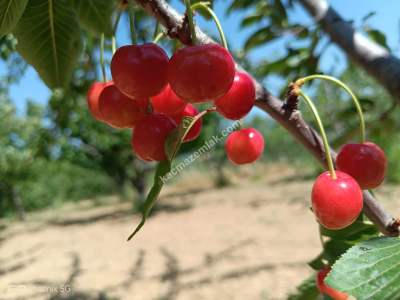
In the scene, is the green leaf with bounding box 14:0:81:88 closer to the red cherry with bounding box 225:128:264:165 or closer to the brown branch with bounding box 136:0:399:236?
the brown branch with bounding box 136:0:399:236

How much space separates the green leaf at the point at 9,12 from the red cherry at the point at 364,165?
1.80 feet

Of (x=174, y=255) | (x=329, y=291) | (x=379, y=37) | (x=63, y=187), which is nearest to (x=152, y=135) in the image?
(x=329, y=291)

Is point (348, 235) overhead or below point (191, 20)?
below

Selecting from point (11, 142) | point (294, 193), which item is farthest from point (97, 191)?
point (294, 193)

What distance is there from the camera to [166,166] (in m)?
0.57

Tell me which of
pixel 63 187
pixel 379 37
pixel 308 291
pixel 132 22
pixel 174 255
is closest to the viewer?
pixel 132 22

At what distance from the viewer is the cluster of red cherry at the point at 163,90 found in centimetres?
53

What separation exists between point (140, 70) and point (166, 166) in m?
0.13

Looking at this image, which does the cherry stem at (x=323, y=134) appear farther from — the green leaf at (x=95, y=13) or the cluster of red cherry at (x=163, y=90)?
the green leaf at (x=95, y=13)

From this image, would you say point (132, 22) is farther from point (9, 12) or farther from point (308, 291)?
point (308, 291)

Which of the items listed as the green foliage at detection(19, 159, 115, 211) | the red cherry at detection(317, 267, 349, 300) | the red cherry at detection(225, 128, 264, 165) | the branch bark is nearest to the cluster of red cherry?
the red cherry at detection(225, 128, 264, 165)

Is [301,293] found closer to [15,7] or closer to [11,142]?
[15,7]

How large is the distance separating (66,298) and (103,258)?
2.16 metres

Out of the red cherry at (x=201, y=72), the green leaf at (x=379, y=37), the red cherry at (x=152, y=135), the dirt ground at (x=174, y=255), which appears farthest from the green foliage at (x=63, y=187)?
the red cherry at (x=201, y=72)
